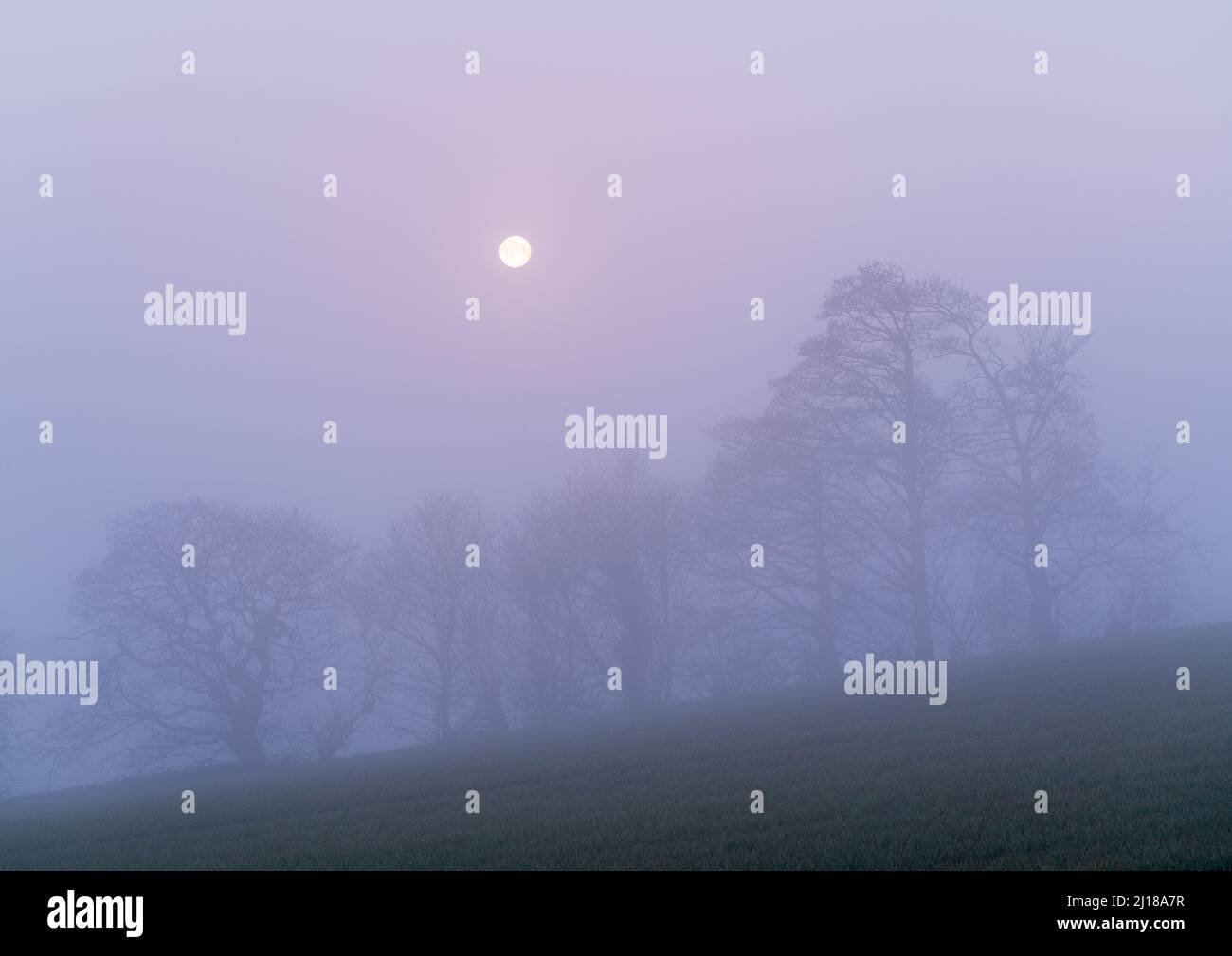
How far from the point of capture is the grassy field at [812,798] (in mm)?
12859

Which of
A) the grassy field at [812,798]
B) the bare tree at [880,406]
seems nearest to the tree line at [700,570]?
the bare tree at [880,406]

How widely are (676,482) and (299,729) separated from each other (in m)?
20.1

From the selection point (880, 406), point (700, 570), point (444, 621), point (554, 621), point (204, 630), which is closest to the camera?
point (880, 406)

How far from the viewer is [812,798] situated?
1645 centimetres

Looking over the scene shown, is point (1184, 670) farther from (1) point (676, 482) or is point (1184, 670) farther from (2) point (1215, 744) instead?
(1) point (676, 482)

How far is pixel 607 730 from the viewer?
35.8 metres

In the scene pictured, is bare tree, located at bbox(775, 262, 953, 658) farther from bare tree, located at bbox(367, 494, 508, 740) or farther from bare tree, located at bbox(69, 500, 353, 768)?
bare tree, located at bbox(69, 500, 353, 768)

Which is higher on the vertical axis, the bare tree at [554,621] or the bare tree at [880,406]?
the bare tree at [880,406]

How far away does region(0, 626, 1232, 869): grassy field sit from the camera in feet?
42.2

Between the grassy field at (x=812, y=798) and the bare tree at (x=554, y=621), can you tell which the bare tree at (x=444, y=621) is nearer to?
the bare tree at (x=554, y=621)
